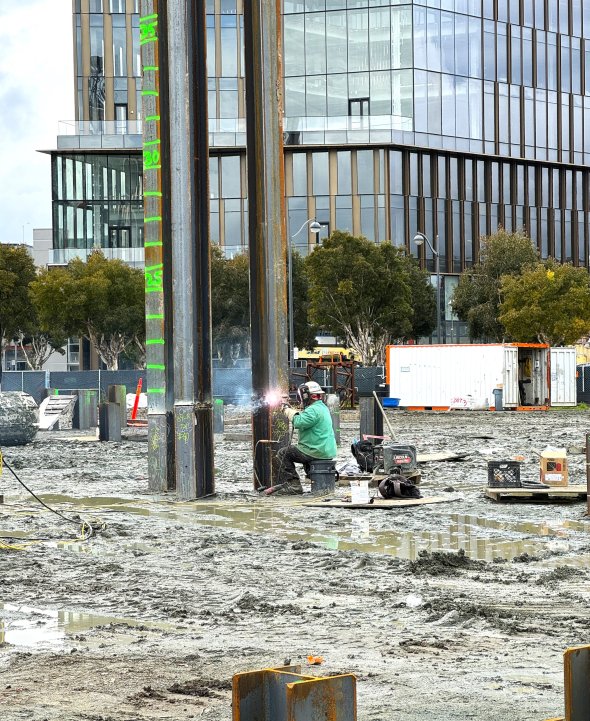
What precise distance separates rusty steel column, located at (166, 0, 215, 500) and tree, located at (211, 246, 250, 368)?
143 feet

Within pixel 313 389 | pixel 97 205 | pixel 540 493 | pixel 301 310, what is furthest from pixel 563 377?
pixel 97 205

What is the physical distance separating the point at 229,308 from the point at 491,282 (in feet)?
47.1

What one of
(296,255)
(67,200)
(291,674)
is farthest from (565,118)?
(291,674)

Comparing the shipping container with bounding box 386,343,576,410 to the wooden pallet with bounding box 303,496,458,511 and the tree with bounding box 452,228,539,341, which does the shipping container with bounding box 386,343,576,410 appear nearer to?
the tree with bounding box 452,228,539,341

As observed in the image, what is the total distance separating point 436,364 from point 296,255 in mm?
19773

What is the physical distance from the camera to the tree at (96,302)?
196 feet

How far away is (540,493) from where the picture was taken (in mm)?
15242

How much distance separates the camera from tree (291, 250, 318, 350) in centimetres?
6256

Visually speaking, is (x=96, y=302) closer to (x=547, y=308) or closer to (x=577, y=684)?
(x=547, y=308)

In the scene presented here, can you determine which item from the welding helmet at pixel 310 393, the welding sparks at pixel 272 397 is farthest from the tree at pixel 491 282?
the welding helmet at pixel 310 393

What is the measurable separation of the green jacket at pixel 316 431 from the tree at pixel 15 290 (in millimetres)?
48823

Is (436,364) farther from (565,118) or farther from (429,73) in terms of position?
(565,118)

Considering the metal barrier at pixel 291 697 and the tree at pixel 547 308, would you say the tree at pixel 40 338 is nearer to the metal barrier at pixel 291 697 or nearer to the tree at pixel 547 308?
the tree at pixel 547 308

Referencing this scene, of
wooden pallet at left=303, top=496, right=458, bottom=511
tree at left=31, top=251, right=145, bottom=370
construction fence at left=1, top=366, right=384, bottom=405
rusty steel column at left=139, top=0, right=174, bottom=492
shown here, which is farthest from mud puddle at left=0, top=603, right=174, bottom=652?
tree at left=31, top=251, right=145, bottom=370
